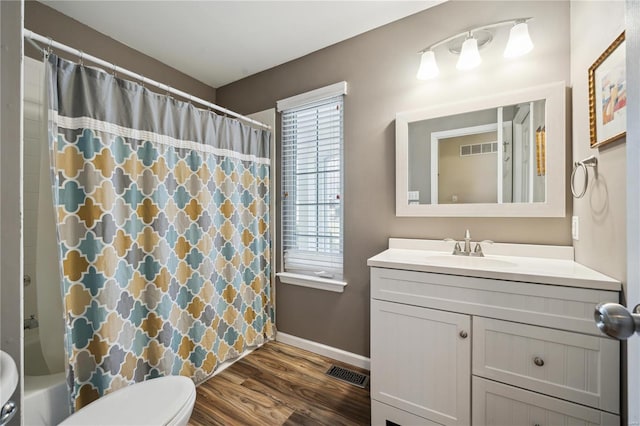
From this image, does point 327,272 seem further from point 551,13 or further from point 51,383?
point 551,13

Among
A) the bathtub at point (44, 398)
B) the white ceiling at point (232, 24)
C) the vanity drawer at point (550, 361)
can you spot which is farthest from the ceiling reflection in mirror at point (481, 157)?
the bathtub at point (44, 398)

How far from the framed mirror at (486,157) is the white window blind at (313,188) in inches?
20.7

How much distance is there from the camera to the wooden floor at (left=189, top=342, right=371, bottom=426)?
1488 mm

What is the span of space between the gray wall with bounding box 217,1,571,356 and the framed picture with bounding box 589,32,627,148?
0.40 metres

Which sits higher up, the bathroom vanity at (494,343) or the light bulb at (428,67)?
the light bulb at (428,67)

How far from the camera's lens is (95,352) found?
1307 mm

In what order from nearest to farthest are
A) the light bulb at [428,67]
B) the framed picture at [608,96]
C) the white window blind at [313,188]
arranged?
the framed picture at [608,96]
the light bulb at [428,67]
the white window blind at [313,188]

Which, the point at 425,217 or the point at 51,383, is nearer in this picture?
the point at 51,383

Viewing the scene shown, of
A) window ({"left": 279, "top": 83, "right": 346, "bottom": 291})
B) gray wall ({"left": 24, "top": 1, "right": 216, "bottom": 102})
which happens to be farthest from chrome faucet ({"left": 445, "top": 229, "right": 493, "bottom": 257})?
gray wall ({"left": 24, "top": 1, "right": 216, "bottom": 102})

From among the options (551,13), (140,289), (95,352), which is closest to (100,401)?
(95,352)

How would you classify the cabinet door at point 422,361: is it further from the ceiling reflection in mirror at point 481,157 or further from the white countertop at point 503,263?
the ceiling reflection in mirror at point 481,157

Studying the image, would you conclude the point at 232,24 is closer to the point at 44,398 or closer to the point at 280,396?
the point at 44,398

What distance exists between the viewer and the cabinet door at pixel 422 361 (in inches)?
46.3

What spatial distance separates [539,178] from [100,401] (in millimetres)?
2377
